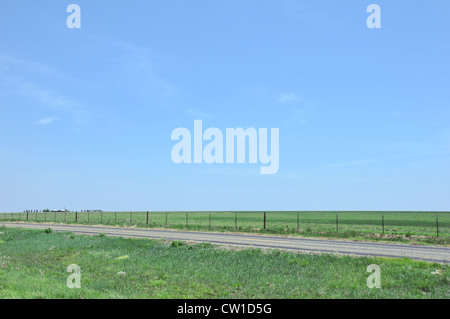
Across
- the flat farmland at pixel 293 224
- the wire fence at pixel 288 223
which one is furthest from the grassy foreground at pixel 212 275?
the wire fence at pixel 288 223

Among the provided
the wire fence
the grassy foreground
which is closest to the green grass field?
the wire fence

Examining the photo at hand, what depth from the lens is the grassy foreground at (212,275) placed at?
42.9ft

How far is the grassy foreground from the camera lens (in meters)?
13.1

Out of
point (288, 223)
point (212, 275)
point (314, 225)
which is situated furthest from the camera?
point (288, 223)

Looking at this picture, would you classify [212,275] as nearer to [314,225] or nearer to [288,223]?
[314,225]

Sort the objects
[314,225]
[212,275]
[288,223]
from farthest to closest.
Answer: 1. [288,223]
2. [314,225]
3. [212,275]

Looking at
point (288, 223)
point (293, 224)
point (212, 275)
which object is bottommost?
point (288, 223)

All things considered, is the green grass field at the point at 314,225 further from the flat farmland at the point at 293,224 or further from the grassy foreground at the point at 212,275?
the grassy foreground at the point at 212,275

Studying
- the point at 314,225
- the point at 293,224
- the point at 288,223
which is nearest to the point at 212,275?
the point at 293,224

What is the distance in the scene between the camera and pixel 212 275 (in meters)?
15.7

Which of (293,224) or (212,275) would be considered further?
(293,224)
